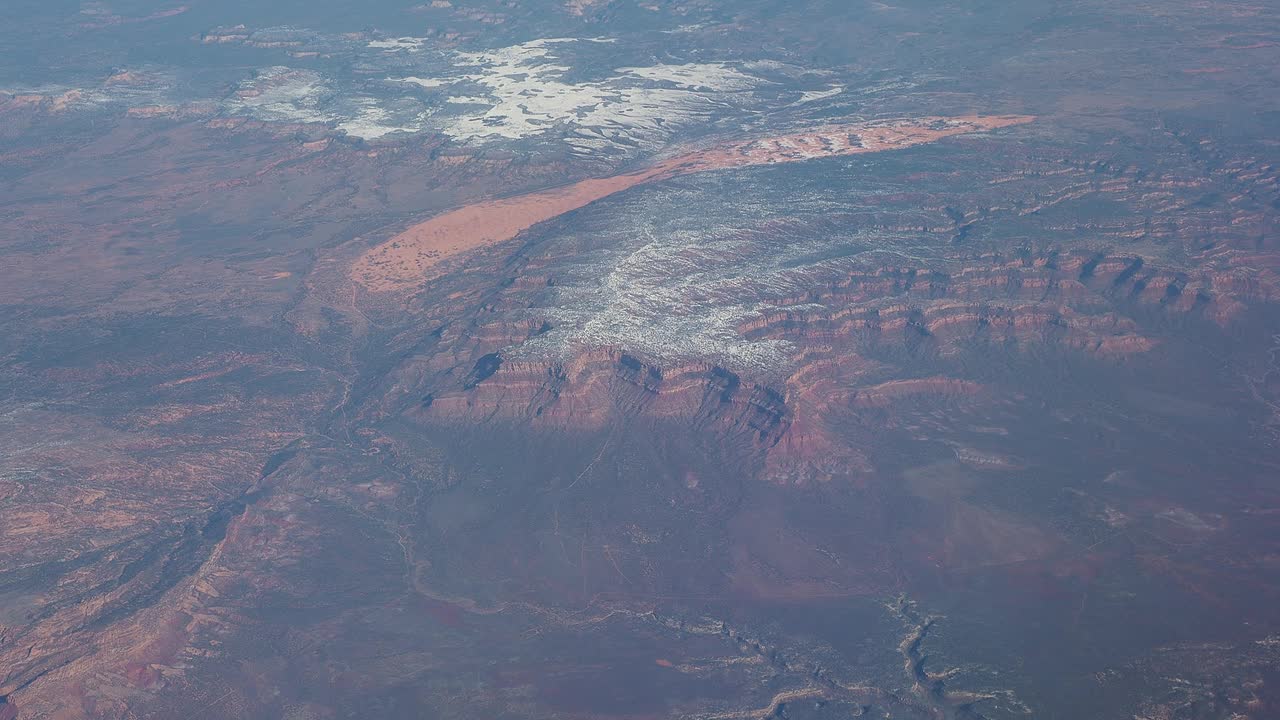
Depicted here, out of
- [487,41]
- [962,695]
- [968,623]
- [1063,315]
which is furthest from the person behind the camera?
[487,41]

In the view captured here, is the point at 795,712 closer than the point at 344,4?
Yes

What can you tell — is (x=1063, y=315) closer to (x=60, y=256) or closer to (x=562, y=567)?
(x=562, y=567)

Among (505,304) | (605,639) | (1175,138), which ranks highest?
(1175,138)

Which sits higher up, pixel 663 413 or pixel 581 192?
pixel 581 192

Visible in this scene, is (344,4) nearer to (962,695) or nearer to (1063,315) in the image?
(1063,315)

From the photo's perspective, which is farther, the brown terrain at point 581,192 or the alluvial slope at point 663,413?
the brown terrain at point 581,192

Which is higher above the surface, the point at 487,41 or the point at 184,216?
the point at 487,41

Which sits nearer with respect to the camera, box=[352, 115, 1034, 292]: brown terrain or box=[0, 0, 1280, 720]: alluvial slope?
box=[0, 0, 1280, 720]: alluvial slope

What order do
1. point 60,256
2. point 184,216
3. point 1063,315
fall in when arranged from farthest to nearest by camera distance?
point 184,216
point 60,256
point 1063,315

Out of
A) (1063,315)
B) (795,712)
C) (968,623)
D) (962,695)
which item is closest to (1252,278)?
(1063,315)

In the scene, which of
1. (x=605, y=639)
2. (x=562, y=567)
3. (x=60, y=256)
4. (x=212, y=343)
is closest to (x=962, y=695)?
(x=605, y=639)

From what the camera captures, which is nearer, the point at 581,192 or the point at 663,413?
the point at 663,413
